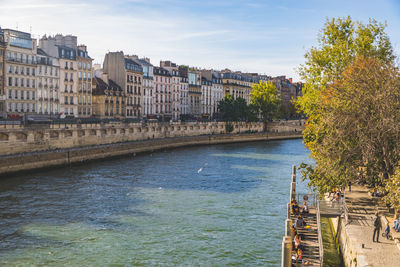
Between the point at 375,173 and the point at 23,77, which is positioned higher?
the point at 23,77

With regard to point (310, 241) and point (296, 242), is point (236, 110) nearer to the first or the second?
point (310, 241)

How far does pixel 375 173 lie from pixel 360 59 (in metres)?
7.22

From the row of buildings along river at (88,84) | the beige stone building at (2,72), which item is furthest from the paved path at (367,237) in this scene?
the beige stone building at (2,72)

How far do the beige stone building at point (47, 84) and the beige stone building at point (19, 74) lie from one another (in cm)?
126

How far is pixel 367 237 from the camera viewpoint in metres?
19.1

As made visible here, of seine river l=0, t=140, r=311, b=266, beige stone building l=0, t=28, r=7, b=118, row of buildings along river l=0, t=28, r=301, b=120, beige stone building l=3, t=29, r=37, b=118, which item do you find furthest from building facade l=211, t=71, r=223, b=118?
seine river l=0, t=140, r=311, b=266

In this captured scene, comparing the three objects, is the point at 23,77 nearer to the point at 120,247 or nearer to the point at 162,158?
the point at 162,158

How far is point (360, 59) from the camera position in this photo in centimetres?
2806

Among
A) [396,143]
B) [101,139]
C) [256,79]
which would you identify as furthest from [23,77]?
[256,79]

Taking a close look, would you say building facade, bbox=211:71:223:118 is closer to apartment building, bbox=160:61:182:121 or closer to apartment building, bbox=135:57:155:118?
apartment building, bbox=160:61:182:121

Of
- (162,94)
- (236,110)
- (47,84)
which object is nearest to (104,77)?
(162,94)

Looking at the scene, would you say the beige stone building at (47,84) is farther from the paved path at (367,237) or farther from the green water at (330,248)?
the paved path at (367,237)

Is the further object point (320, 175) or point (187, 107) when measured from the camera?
point (187, 107)

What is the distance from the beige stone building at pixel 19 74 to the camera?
67.3 metres
